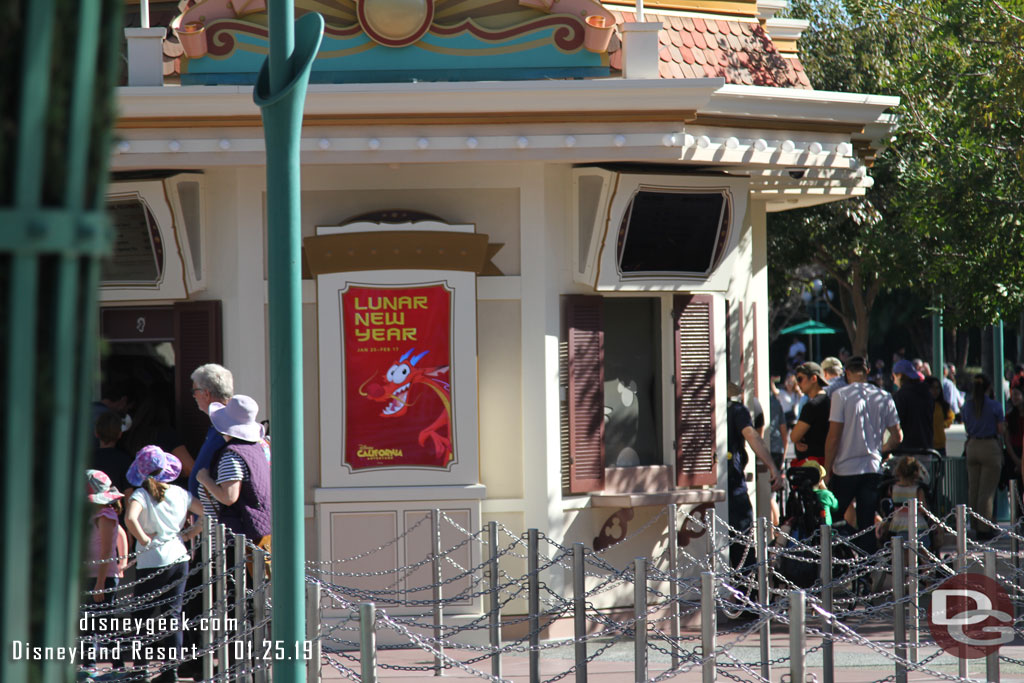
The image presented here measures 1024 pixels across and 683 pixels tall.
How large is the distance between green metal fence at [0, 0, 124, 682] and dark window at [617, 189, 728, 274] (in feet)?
25.4

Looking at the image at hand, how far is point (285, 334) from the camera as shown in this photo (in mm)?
4621

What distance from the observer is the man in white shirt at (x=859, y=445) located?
10609 mm

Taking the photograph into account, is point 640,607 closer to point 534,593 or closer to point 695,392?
point 534,593

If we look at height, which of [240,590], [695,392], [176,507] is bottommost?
[240,590]

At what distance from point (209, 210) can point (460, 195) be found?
186cm

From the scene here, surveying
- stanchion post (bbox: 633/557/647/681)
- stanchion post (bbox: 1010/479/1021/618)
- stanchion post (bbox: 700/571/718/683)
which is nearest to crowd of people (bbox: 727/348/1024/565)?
stanchion post (bbox: 1010/479/1021/618)

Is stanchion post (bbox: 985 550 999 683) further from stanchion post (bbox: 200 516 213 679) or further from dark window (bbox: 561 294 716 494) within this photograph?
stanchion post (bbox: 200 516 213 679)

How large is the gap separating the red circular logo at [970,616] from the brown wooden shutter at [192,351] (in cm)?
530

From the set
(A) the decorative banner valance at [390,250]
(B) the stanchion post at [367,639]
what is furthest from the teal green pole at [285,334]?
(A) the decorative banner valance at [390,250]

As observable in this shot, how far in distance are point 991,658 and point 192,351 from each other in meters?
5.83

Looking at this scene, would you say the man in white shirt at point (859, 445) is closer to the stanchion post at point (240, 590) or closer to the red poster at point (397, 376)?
the red poster at point (397, 376)

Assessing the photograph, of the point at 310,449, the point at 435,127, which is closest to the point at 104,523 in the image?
the point at 310,449

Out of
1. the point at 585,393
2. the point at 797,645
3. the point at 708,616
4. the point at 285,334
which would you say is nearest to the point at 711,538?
the point at 585,393

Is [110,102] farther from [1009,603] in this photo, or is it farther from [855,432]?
[855,432]
